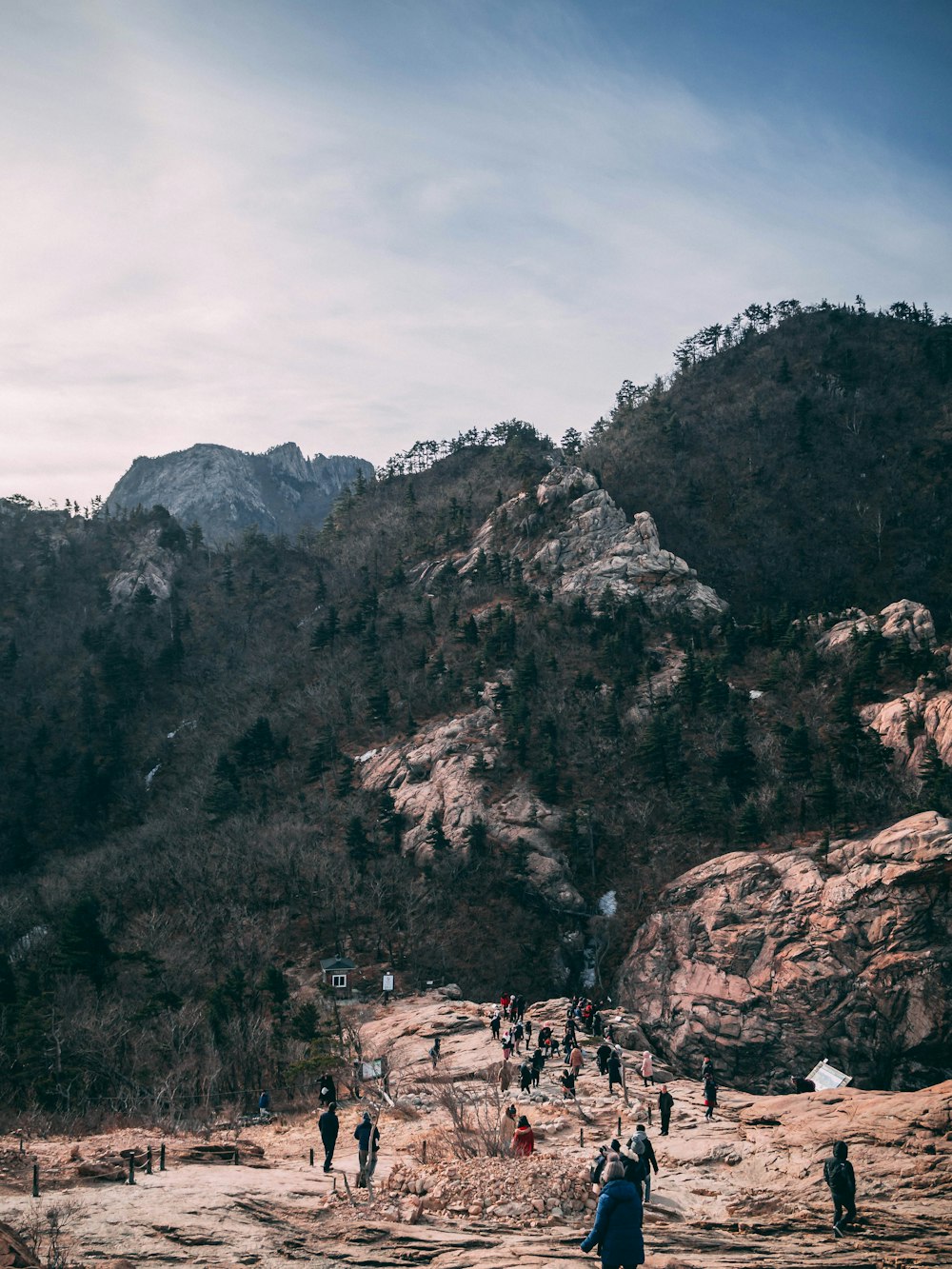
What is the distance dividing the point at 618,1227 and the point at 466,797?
5552cm

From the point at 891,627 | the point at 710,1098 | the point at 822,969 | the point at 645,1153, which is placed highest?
the point at 891,627

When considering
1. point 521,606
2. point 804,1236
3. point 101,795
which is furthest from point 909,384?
point 804,1236

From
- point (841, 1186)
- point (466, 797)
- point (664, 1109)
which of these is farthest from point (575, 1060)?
point (466, 797)

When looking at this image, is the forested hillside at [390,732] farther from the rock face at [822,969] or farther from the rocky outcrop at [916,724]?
the rock face at [822,969]

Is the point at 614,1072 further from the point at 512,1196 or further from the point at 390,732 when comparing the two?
the point at 390,732

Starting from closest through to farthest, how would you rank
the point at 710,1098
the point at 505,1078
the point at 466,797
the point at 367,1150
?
1. the point at 367,1150
2. the point at 710,1098
3. the point at 505,1078
4. the point at 466,797

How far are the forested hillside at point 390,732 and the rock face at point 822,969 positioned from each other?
454cm

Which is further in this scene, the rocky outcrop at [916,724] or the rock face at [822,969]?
the rocky outcrop at [916,724]

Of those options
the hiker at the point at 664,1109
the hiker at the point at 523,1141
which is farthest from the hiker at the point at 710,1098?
the hiker at the point at 523,1141

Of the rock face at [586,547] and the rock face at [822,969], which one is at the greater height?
the rock face at [586,547]

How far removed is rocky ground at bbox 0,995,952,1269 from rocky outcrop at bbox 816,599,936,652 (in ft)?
169

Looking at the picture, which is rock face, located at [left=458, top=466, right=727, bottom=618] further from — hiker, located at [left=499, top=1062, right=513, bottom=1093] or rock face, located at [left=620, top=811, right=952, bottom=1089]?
hiker, located at [left=499, top=1062, right=513, bottom=1093]

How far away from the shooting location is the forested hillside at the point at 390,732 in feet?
147

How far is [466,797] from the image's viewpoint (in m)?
63.8
